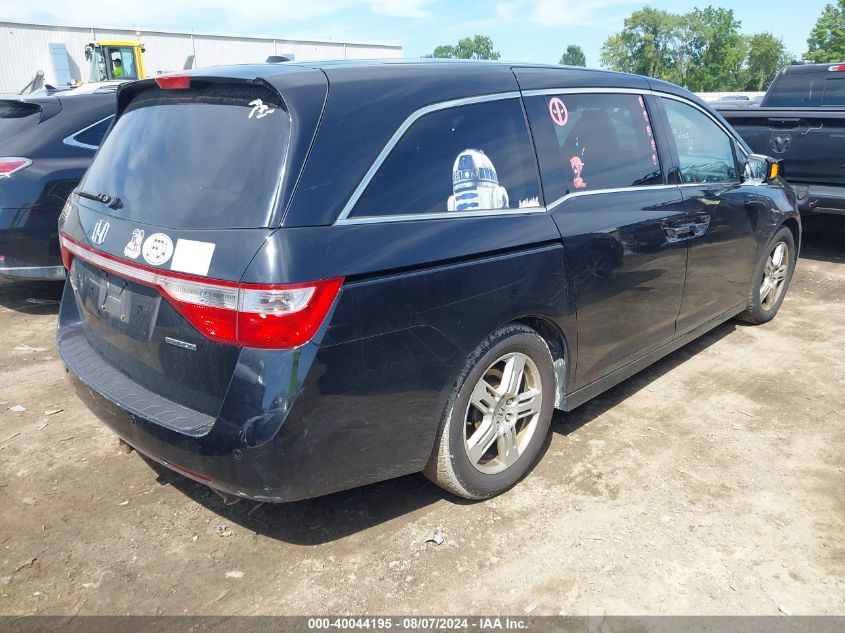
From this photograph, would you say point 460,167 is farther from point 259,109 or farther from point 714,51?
point 714,51

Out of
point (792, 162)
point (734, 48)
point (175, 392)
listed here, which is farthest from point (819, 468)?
point (734, 48)

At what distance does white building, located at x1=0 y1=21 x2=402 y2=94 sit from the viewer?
29.2m

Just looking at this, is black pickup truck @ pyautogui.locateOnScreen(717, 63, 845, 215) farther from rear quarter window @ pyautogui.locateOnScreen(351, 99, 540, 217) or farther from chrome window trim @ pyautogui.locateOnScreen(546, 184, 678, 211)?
rear quarter window @ pyautogui.locateOnScreen(351, 99, 540, 217)

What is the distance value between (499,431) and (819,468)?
163 centimetres

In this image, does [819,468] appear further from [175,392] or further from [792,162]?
[792,162]

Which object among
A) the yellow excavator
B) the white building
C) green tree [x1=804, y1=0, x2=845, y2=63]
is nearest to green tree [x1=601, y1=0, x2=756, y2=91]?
green tree [x1=804, y1=0, x2=845, y2=63]

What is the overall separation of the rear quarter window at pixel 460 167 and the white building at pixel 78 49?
1049 inches

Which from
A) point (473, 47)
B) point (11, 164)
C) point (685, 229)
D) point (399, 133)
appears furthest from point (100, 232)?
point (473, 47)

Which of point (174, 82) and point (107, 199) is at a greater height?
point (174, 82)

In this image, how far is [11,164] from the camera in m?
5.12

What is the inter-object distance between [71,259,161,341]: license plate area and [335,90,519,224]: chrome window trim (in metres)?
0.74

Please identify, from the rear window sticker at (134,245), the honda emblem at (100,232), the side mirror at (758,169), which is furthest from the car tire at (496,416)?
the side mirror at (758,169)

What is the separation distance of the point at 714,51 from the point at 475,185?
96413 millimetres

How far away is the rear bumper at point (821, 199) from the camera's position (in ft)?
21.5
